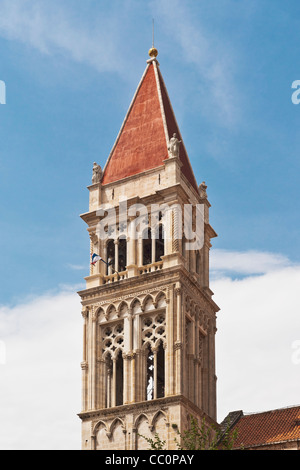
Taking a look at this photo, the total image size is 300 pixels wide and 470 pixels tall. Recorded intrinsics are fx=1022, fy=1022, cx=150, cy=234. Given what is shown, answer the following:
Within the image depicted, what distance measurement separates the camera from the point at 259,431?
161ft

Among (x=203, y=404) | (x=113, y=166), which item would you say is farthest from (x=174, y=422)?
(x=113, y=166)

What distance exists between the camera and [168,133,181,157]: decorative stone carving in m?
52.8

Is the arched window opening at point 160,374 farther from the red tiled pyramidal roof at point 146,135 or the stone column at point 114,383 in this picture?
the red tiled pyramidal roof at point 146,135

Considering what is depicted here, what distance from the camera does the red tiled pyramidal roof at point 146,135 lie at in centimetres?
5406

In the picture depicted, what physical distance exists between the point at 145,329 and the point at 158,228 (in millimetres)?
5322

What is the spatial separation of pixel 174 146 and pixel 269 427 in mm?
15106

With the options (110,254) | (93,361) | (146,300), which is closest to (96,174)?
(110,254)

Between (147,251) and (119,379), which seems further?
(147,251)

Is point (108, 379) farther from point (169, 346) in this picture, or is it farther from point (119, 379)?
point (169, 346)

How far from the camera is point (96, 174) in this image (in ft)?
180

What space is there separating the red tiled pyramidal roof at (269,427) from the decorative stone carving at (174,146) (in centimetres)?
1385

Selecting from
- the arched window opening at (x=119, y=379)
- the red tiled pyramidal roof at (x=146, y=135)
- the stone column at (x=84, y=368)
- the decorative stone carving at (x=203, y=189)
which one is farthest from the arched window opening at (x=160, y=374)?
the red tiled pyramidal roof at (x=146, y=135)
